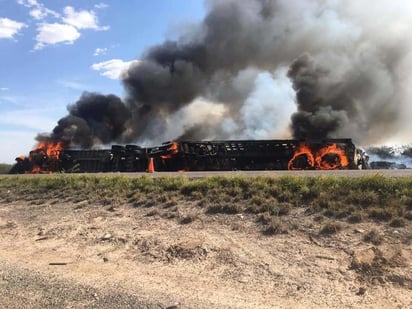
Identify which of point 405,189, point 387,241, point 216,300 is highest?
point 405,189

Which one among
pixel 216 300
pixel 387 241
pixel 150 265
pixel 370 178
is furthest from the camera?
pixel 370 178

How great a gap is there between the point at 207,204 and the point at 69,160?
66.7 ft

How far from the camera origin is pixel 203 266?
7.78 metres

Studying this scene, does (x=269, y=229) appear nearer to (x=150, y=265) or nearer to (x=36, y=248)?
(x=150, y=265)

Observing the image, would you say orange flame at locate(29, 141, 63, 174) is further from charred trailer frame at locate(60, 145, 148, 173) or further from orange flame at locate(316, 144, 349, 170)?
orange flame at locate(316, 144, 349, 170)

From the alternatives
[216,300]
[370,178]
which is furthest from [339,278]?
[370,178]

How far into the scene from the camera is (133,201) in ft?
39.0

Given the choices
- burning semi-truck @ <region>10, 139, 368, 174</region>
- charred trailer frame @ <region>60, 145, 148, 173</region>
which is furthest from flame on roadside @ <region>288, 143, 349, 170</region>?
charred trailer frame @ <region>60, 145, 148, 173</region>

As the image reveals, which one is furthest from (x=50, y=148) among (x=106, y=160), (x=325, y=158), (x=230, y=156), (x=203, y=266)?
(x=203, y=266)

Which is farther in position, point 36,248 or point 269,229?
point 36,248

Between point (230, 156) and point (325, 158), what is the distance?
16.6 ft

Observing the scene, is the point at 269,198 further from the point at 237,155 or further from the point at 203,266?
the point at 237,155

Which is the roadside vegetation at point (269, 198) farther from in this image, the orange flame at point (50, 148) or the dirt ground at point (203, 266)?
the orange flame at point (50, 148)

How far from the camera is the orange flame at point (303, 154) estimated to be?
23.8 meters
